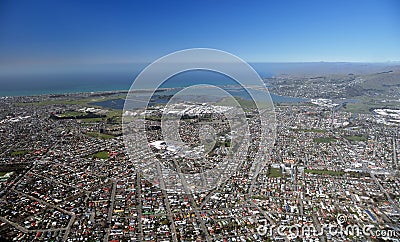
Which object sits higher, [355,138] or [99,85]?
[99,85]

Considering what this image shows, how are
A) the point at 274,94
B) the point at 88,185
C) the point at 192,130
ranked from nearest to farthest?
the point at 88,185 < the point at 192,130 < the point at 274,94

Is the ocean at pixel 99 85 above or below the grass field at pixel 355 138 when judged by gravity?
above

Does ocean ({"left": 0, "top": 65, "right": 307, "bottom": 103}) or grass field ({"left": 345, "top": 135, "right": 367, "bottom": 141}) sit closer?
grass field ({"left": 345, "top": 135, "right": 367, "bottom": 141})

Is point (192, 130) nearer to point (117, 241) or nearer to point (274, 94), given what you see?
point (117, 241)

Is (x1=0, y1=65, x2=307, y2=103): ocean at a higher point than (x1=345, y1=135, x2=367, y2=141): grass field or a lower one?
higher

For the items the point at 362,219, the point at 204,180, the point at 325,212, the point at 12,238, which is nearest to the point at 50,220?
the point at 12,238

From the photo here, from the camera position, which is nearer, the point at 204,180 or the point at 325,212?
the point at 325,212

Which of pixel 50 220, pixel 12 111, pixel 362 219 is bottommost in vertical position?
pixel 362 219

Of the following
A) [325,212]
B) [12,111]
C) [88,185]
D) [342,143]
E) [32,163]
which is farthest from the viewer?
[12,111]

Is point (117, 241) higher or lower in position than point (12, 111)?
lower

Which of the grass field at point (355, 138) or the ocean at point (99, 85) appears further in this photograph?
the ocean at point (99, 85)

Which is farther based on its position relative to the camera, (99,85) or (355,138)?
(99,85)
